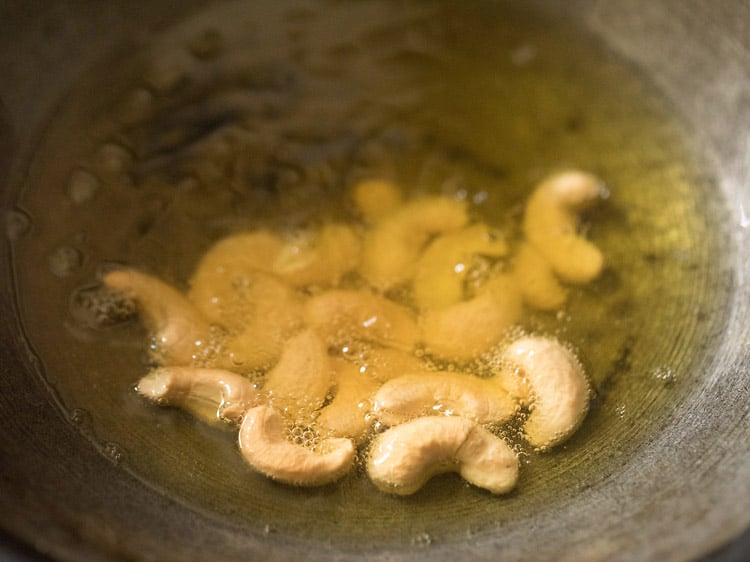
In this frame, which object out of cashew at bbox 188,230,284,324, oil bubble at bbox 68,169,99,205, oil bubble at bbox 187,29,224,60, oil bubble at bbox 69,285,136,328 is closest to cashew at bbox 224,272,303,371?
cashew at bbox 188,230,284,324

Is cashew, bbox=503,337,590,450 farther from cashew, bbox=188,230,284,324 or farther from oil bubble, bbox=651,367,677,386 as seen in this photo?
cashew, bbox=188,230,284,324

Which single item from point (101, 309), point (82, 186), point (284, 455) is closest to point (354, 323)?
point (284, 455)

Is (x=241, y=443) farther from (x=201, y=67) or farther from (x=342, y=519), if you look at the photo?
(x=201, y=67)

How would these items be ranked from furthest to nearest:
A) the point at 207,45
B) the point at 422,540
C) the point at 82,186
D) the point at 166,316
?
1. the point at 207,45
2. the point at 82,186
3. the point at 166,316
4. the point at 422,540

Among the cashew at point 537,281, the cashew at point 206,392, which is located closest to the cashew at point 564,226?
the cashew at point 537,281

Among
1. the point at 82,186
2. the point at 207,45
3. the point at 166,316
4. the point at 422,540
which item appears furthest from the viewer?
the point at 207,45

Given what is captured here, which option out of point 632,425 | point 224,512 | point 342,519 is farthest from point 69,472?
point 632,425

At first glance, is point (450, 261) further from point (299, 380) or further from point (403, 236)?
point (299, 380)
